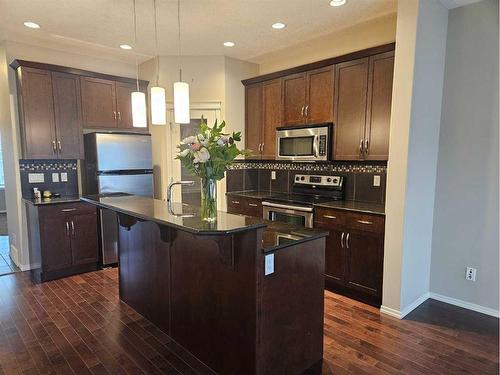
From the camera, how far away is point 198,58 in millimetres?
4609

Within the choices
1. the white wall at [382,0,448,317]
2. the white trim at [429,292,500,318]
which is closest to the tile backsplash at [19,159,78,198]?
the white wall at [382,0,448,317]

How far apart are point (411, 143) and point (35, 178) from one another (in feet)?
14.3

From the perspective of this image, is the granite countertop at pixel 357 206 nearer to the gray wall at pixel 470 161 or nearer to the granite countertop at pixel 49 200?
the gray wall at pixel 470 161

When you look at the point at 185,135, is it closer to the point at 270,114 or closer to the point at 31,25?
the point at 270,114

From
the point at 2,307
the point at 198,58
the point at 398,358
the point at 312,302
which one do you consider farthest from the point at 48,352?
the point at 198,58

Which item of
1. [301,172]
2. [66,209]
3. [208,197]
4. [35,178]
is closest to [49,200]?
[66,209]

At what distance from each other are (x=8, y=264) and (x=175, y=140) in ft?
9.10

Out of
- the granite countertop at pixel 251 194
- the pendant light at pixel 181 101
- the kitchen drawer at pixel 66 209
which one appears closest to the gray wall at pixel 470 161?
the granite countertop at pixel 251 194

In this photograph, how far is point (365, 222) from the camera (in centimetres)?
310

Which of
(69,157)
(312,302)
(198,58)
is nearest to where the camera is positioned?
(312,302)

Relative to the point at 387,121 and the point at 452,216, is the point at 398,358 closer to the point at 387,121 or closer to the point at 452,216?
the point at 452,216

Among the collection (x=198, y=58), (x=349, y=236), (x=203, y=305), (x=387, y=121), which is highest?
(x=198, y=58)

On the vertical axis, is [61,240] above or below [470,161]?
below

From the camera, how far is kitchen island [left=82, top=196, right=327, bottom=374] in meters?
1.88
